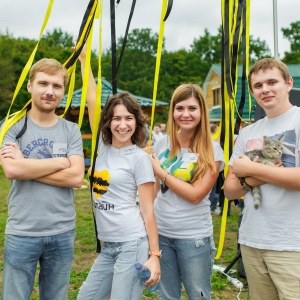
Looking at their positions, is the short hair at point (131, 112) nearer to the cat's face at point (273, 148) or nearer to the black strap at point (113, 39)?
the black strap at point (113, 39)

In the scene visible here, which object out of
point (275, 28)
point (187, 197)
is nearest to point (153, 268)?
point (187, 197)

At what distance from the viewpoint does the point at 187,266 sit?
2361 mm

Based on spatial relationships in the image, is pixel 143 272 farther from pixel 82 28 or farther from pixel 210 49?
pixel 210 49

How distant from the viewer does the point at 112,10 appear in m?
2.46

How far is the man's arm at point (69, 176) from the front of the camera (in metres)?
2.21

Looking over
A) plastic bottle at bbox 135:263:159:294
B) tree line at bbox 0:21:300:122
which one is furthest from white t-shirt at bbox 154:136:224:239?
tree line at bbox 0:21:300:122

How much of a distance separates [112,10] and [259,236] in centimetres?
145

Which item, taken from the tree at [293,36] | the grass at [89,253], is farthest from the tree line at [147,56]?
the grass at [89,253]

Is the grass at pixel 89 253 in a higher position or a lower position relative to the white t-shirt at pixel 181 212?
lower

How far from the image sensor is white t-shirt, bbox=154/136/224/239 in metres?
2.37

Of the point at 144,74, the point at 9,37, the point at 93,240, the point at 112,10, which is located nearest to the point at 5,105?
the point at 9,37

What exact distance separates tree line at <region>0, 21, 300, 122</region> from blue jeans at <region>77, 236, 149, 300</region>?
32055 millimetres

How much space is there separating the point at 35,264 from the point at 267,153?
1.29 metres

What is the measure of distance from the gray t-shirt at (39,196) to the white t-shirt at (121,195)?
0.18m
